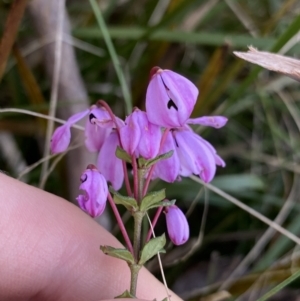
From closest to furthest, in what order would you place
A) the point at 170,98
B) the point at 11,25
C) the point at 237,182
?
the point at 170,98 → the point at 11,25 → the point at 237,182

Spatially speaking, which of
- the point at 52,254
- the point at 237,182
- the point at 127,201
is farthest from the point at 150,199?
the point at 237,182

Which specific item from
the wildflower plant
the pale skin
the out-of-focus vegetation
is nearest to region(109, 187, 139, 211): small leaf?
the wildflower plant

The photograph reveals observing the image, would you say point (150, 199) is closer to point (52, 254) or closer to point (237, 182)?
point (52, 254)

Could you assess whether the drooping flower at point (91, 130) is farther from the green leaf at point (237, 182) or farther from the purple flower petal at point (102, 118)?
the green leaf at point (237, 182)

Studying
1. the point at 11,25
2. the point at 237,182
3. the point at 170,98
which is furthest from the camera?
the point at 237,182

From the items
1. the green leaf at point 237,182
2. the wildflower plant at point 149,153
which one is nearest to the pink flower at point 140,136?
the wildflower plant at point 149,153

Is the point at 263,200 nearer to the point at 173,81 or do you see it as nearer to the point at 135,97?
the point at 135,97

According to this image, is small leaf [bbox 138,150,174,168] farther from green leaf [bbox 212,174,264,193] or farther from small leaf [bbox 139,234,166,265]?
green leaf [bbox 212,174,264,193]
